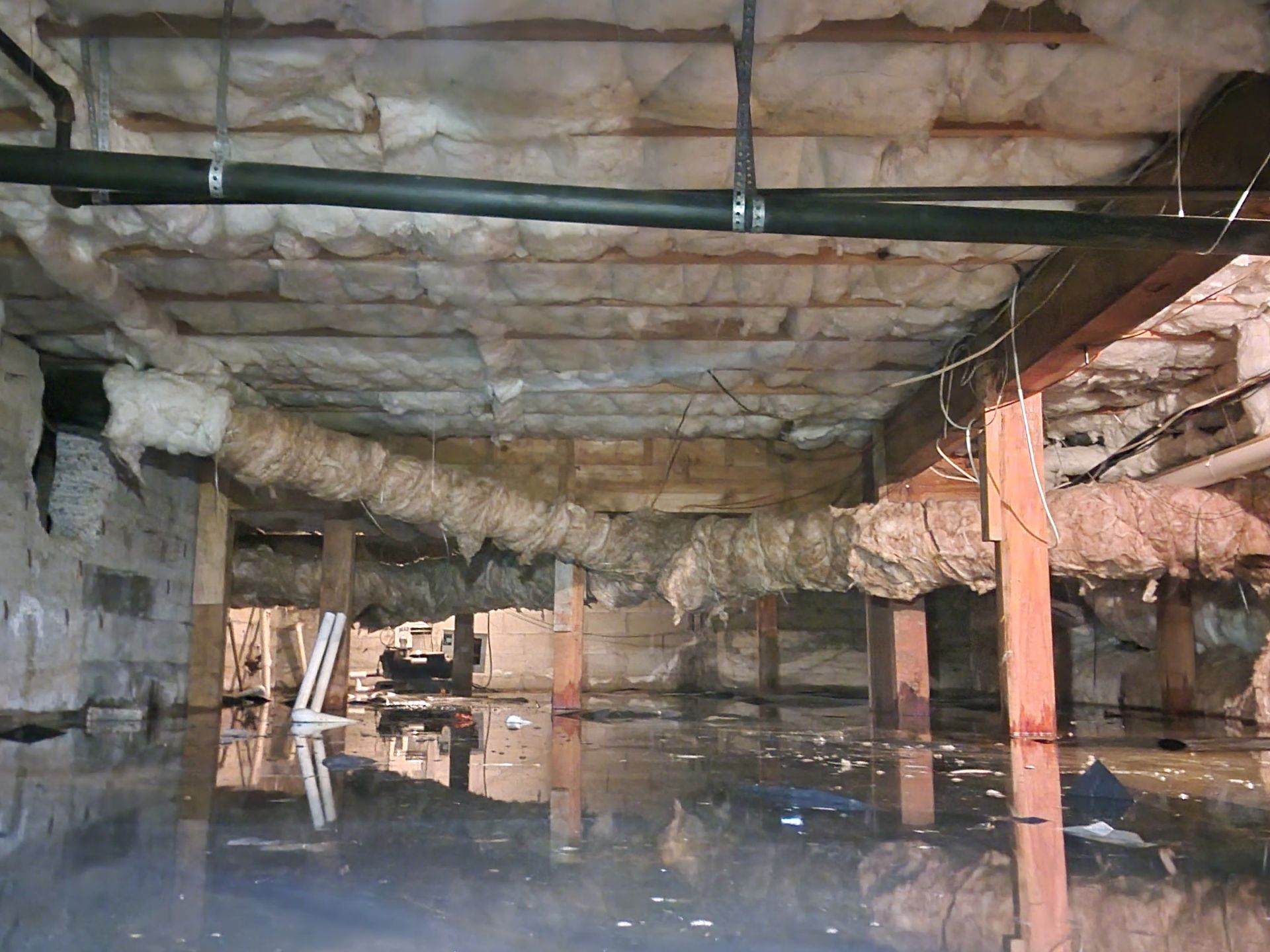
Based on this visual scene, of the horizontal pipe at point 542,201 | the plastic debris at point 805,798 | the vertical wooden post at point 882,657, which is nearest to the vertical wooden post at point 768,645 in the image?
the vertical wooden post at point 882,657

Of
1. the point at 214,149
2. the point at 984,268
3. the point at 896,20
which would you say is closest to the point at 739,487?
the point at 984,268

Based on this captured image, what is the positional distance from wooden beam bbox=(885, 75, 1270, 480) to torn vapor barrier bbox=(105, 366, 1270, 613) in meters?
0.52

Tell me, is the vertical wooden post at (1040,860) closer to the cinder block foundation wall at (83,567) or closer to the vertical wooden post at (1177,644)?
the vertical wooden post at (1177,644)

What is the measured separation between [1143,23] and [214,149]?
5.81 feet

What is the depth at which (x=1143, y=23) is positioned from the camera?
6.23ft

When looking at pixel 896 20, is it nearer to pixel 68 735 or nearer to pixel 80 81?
pixel 80 81

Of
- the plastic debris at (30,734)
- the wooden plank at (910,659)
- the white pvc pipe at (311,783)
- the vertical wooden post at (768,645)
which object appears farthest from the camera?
the vertical wooden post at (768,645)

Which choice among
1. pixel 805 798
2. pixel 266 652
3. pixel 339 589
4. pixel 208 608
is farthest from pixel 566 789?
pixel 266 652

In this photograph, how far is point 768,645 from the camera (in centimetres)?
741

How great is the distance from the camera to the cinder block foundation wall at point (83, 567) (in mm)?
3736

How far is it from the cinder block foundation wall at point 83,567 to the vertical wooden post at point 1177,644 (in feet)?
17.0

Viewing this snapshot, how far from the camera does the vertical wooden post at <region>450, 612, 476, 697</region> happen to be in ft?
26.0

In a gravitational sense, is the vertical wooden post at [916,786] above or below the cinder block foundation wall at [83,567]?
below

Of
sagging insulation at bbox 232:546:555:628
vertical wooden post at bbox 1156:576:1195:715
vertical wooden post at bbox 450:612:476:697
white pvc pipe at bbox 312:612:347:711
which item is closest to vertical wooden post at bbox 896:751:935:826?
vertical wooden post at bbox 1156:576:1195:715
